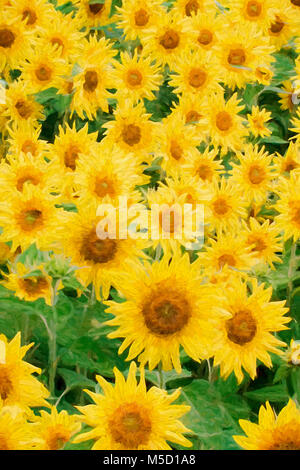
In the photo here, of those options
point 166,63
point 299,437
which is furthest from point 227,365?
point 166,63

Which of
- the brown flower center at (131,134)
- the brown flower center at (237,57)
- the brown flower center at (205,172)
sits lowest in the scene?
the brown flower center at (205,172)

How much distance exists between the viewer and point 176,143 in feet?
5.09

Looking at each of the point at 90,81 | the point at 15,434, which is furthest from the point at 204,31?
the point at 15,434

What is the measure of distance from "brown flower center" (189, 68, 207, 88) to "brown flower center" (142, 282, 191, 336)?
105 centimetres

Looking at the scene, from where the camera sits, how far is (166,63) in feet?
6.63

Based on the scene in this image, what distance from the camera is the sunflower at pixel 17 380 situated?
35.5 inches

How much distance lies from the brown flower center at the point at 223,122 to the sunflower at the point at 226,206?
316 millimetres

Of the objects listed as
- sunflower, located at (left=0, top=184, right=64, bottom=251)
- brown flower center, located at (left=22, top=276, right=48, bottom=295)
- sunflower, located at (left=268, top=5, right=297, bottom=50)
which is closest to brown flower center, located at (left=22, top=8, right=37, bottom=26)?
sunflower, located at (left=268, top=5, right=297, bottom=50)

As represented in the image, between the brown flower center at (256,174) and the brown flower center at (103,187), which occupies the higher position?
the brown flower center at (256,174)

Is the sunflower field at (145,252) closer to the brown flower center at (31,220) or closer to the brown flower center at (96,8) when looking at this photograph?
the brown flower center at (31,220)

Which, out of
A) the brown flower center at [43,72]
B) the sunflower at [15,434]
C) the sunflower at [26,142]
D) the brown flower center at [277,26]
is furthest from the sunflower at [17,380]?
the brown flower center at [277,26]

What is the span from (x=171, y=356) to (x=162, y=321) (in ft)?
0.18

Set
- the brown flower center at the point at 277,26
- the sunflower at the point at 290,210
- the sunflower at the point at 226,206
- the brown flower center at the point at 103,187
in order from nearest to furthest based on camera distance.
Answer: the brown flower center at the point at 103,187, the sunflower at the point at 290,210, the sunflower at the point at 226,206, the brown flower center at the point at 277,26

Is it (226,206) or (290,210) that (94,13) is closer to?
(226,206)
